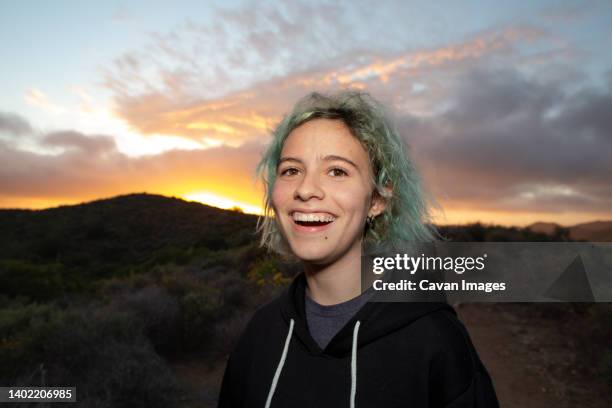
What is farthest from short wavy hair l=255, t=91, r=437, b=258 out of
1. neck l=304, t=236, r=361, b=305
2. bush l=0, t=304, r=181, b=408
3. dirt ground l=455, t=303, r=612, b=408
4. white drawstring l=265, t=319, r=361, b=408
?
dirt ground l=455, t=303, r=612, b=408

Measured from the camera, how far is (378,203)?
8.65 ft

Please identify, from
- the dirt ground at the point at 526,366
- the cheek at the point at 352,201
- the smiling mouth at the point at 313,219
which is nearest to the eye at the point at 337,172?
the cheek at the point at 352,201

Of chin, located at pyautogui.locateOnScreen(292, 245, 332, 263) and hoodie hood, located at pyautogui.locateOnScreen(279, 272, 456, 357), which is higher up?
chin, located at pyautogui.locateOnScreen(292, 245, 332, 263)

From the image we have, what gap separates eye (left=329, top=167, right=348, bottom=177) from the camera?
2.39m

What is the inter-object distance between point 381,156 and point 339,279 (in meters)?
0.72

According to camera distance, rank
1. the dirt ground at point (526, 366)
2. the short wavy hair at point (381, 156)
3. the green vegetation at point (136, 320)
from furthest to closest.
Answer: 1. the dirt ground at point (526, 366)
2. the green vegetation at point (136, 320)
3. the short wavy hair at point (381, 156)

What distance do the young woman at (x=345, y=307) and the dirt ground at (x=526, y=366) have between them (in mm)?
5246

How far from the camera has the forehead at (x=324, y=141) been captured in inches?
94.7

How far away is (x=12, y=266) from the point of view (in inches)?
569

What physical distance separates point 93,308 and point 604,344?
33.6 ft

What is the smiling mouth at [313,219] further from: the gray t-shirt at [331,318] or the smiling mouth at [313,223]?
the gray t-shirt at [331,318]

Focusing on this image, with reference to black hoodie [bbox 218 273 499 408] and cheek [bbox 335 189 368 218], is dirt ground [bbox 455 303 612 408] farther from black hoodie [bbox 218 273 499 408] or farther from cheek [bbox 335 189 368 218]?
cheek [bbox 335 189 368 218]

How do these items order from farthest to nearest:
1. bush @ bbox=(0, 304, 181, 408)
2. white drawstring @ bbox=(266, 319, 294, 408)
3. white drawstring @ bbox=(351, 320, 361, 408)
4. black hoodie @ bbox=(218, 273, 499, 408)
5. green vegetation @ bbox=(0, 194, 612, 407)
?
green vegetation @ bbox=(0, 194, 612, 407) < bush @ bbox=(0, 304, 181, 408) < white drawstring @ bbox=(266, 319, 294, 408) < white drawstring @ bbox=(351, 320, 361, 408) < black hoodie @ bbox=(218, 273, 499, 408)

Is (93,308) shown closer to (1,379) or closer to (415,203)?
(1,379)
